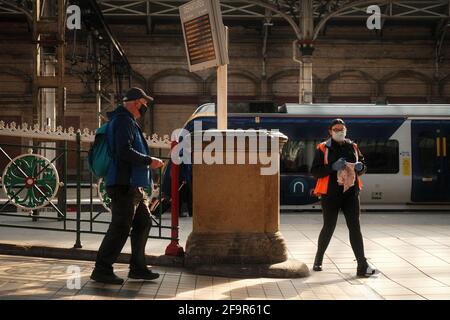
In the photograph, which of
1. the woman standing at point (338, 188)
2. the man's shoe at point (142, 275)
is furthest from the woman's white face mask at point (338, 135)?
the man's shoe at point (142, 275)

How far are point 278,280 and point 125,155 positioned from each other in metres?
2.04

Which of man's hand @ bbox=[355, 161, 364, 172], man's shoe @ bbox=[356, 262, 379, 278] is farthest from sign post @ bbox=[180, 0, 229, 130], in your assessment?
man's shoe @ bbox=[356, 262, 379, 278]

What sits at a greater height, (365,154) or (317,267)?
(365,154)

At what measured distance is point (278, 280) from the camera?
600 cm

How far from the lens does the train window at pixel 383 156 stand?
15328 millimetres

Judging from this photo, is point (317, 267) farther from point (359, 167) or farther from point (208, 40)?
point (208, 40)

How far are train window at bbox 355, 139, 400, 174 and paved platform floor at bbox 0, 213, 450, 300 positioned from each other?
657 centimetres

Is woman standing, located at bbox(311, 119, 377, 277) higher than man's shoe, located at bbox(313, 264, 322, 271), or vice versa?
woman standing, located at bbox(311, 119, 377, 277)

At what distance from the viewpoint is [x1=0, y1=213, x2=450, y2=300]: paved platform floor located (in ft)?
16.9

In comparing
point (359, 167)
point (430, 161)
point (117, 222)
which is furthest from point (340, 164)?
point (430, 161)

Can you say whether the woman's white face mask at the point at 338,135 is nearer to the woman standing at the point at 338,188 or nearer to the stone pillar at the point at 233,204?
the woman standing at the point at 338,188

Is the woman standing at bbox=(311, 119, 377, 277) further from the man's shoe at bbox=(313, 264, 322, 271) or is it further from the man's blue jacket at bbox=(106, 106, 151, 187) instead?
the man's blue jacket at bbox=(106, 106, 151, 187)
